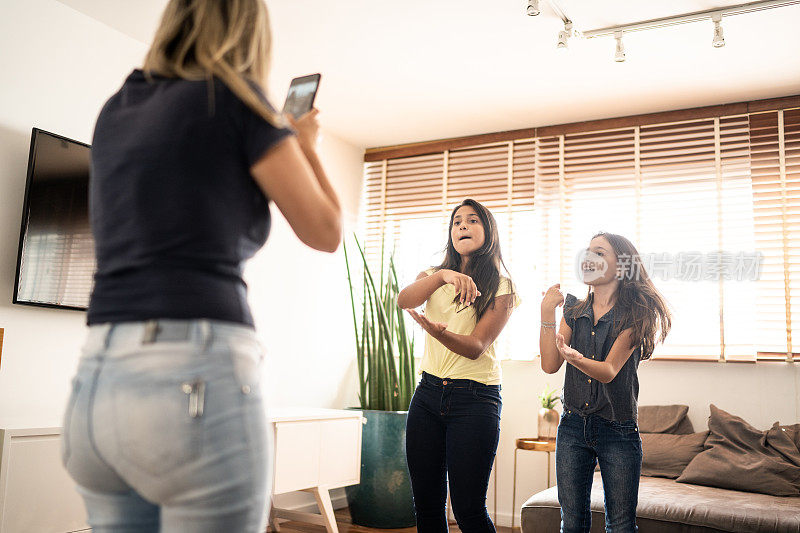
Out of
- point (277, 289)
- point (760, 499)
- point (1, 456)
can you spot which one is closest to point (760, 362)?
point (760, 499)

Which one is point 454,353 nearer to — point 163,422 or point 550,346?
point 550,346

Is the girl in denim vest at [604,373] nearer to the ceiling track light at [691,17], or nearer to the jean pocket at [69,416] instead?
the ceiling track light at [691,17]

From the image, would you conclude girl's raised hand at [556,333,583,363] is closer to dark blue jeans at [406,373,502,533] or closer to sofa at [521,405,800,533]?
dark blue jeans at [406,373,502,533]

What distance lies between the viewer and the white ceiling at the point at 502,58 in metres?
3.21

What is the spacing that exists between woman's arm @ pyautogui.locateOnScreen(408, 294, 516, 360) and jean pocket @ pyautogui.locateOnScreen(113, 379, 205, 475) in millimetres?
1385

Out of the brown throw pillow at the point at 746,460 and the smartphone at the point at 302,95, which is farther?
the brown throw pillow at the point at 746,460

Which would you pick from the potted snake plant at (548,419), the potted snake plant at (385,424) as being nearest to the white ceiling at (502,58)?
the potted snake plant at (385,424)

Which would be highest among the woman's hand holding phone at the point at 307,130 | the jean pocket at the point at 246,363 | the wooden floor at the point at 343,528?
the woman's hand holding phone at the point at 307,130

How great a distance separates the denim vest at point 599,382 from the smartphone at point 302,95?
1.43 metres

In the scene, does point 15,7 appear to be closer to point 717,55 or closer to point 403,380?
point 403,380

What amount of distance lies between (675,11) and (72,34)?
2728 mm

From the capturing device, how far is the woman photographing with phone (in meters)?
0.73

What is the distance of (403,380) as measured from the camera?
4.26 m

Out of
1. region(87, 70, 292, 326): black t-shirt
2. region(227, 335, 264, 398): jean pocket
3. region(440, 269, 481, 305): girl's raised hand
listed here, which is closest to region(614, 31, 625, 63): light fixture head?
region(440, 269, 481, 305): girl's raised hand
